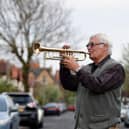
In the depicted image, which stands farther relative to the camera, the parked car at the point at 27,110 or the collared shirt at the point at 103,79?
the parked car at the point at 27,110

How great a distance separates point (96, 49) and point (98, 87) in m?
0.41

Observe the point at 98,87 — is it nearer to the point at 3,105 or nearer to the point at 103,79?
the point at 103,79

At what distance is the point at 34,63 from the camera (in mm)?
49594

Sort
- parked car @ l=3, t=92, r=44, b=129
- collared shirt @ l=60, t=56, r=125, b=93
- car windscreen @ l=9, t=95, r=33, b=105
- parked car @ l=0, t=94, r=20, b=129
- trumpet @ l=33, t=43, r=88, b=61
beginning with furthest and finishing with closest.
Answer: car windscreen @ l=9, t=95, r=33, b=105, parked car @ l=3, t=92, r=44, b=129, parked car @ l=0, t=94, r=20, b=129, trumpet @ l=33, t=43, r=88, b=61, collared shirt @ l=60, t=56, r=125, b=93

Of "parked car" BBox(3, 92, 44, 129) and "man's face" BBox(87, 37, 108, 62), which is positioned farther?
"parked car" BBox(3, 92, 44, 129)

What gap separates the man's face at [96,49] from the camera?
5860 millimetres

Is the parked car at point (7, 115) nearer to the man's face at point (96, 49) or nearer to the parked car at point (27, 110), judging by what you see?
the man's face at point (96, 49)

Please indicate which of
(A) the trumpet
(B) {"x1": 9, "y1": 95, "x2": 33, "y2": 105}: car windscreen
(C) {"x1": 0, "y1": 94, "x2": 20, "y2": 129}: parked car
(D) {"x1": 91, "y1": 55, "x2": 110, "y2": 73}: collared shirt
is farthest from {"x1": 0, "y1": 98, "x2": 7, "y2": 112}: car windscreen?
(B) {"x1": 9, "y1": 95, "x2": 33, "y2": 105}: car windscreen

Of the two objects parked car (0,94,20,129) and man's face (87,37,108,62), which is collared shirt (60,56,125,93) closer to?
man's face (87,37,108,62)

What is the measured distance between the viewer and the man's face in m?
5.86

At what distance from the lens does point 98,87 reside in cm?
566

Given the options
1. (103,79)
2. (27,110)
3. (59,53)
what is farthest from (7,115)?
(27,110)

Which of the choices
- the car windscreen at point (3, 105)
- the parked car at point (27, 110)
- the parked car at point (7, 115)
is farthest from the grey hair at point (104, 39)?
the parked car at point (27, 110)

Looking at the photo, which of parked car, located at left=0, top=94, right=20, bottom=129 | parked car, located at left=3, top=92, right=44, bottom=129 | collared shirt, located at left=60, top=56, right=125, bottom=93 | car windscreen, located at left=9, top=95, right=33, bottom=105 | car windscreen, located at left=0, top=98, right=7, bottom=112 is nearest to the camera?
collared shirt, located at left=60, top=56, right=125, bottom=93
